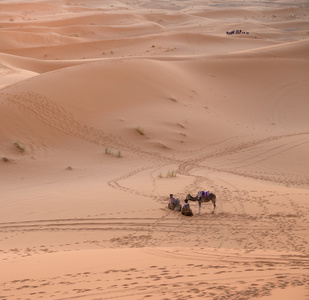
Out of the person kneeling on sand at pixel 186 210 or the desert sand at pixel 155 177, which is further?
the person kneeling on sand at pixel 186 210

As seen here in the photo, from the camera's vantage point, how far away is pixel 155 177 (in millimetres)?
12156

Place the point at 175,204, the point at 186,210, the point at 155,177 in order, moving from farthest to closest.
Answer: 1. the point at 155,177
2. the point at 175,204
3. the point at 186,210

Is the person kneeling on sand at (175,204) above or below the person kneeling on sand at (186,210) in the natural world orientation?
above

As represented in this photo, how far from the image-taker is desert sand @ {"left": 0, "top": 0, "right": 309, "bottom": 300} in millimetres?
5285

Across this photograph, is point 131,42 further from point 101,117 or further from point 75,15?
point 101,117

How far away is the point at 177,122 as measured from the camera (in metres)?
17.2

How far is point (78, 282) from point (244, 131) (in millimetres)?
13585

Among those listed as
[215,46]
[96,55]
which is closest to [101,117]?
[96,55]

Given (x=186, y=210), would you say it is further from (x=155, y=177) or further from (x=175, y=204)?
(x=155, y=177)

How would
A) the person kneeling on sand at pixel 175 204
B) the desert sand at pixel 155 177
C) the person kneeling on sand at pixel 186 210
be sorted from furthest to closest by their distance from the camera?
the person kneeling on sand at pixel 175 204 → the person kneeling on sand at pixel 186 210 → the desert sand at pixel 155 177

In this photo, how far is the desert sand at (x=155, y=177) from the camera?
17.3ft

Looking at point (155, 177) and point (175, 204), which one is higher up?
point (155, 177)

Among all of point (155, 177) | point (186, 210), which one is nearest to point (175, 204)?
point (186, 210)

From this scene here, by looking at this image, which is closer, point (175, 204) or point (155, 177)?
point (175, 204)
